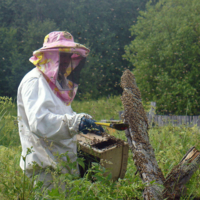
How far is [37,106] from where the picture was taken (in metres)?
1.97

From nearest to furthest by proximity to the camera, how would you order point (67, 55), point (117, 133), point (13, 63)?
point (67, 55) < point (117, 133) < point (13, 63)

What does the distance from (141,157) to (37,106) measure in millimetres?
1205

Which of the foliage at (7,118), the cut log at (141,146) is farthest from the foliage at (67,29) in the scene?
the cut log at (141,146)

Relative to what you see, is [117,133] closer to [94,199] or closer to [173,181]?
[173,181]

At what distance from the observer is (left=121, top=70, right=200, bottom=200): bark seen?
2.05 meters

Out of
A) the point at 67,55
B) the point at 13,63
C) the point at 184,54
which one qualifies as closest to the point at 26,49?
the point at 13,63

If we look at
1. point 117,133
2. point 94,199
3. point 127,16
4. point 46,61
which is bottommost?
point 117,133

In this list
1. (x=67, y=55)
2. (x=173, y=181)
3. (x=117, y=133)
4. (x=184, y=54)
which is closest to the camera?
(x=173, y=181)

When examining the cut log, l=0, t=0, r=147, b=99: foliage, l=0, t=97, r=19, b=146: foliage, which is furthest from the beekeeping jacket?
l=0, t=0, r=147, b=99: foliage

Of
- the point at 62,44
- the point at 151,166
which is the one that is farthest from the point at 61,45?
the point at 151,166

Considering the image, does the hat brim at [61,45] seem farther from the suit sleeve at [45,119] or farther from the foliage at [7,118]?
the foliage at [7,118]

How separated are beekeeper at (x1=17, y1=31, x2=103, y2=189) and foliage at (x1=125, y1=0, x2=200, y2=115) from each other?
948cm

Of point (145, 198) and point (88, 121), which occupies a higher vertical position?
point (88, 121)

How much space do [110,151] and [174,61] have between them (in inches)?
462
